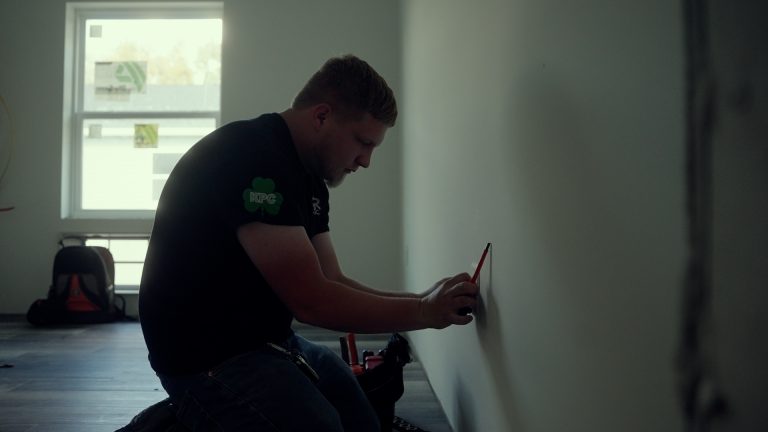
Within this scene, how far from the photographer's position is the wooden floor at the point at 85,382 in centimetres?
186

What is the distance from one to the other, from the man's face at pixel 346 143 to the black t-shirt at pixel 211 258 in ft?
0.29

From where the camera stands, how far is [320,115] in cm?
115

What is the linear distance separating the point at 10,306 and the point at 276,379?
364 centimetres

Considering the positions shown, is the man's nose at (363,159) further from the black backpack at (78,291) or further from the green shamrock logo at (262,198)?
the black backpack at (78,291)

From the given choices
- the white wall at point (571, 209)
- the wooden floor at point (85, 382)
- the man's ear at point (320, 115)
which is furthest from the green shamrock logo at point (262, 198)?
the wooden floor at point (85, 382)

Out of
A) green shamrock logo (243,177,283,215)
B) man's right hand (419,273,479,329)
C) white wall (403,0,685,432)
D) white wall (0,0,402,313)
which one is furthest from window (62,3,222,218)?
man's right hand (419,273,479,329)

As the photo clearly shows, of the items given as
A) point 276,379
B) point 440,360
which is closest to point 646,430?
point 276,379

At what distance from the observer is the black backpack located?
354cm

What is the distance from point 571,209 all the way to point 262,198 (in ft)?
1.65

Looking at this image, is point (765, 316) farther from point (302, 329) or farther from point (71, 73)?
point (71, 73)

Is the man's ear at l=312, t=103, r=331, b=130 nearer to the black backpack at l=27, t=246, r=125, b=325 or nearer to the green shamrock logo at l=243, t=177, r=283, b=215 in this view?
the green shamrock logo at l=243, t=177, r=283, b=215

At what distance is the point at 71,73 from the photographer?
3990 millimetres

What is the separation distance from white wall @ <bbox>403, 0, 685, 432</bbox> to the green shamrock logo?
1.32 feet

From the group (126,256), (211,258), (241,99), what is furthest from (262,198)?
(126,256)
